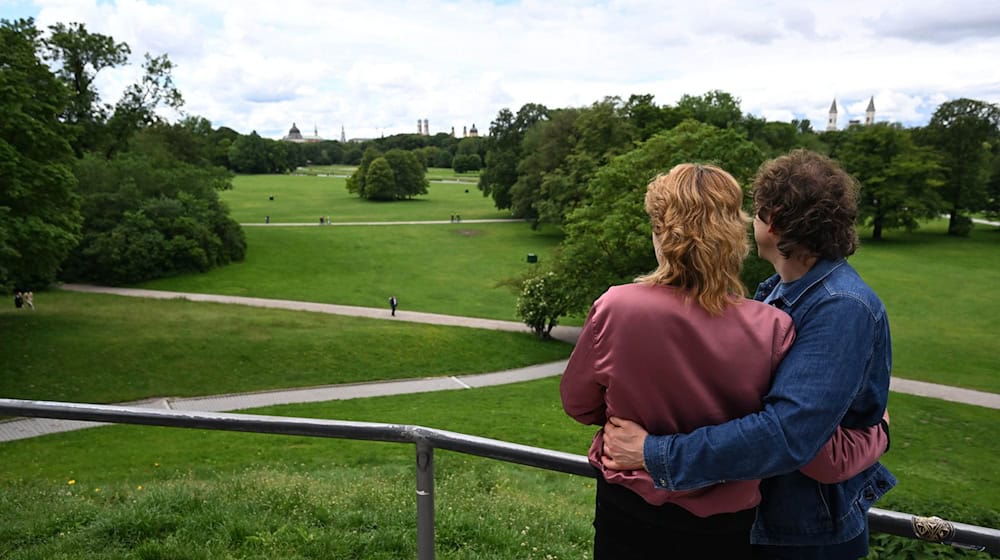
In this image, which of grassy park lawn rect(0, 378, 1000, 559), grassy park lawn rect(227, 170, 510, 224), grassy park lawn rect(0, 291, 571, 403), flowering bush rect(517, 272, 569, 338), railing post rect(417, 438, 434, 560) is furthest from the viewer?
grassy park lawn rect(227, 170, 510, 224)

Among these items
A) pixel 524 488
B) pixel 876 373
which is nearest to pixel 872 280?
pixel 524 488

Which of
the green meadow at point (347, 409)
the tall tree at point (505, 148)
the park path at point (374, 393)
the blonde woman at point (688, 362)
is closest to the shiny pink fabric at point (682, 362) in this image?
the blonde woman at point (688, 362)

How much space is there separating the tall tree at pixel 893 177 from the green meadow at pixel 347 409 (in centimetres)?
278

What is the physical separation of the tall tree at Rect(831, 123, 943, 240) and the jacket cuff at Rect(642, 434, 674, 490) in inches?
2579

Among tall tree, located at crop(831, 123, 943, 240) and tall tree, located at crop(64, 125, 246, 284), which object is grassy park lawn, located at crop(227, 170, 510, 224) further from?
tall tree, located at crop(831, 123, 943, 240)

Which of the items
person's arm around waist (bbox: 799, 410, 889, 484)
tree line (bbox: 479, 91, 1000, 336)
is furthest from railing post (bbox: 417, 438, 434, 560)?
tree line (bbox: 479, 91, 1000, 336)

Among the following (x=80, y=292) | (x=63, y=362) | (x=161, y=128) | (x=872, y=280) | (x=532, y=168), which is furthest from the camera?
(x=532, y=168)

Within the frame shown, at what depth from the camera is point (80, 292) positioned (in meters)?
39.2

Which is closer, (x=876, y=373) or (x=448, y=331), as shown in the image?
(x=876, y=373)

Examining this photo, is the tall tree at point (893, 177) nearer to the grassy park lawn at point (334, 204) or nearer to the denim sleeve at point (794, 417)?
the grassy park lawn at point (334, 204)

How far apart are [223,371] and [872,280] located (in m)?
40.8

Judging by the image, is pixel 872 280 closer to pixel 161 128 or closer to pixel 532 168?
pixel 532 168

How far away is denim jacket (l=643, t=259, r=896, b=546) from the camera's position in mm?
2076

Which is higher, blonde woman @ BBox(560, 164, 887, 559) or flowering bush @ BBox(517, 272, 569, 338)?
blonde woman @ BBox(560, 164, 887, 559)
